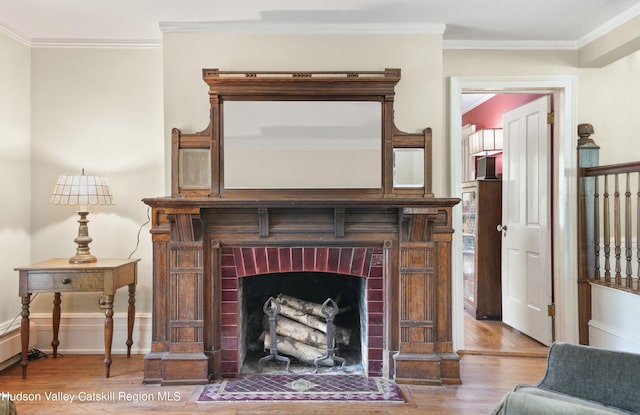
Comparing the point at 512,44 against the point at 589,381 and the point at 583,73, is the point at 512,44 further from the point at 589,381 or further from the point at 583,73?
the point at 589,381

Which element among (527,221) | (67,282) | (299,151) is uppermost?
(299,151)

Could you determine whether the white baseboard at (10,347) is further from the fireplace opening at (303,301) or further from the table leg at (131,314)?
the fireplace opening at (303,301)

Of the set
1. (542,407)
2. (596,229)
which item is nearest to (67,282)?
(542,407)

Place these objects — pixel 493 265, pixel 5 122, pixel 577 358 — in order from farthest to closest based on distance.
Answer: pixel 493 265, pixel 5 122, pixel 577 358

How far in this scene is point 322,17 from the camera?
2750 millimetres

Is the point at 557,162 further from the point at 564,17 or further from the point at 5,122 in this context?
the point at 5,122

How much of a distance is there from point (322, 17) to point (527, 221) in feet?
7.79

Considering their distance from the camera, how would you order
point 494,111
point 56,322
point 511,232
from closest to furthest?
point 56,322, point 511,232, point 494,111

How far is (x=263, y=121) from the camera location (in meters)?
2.81

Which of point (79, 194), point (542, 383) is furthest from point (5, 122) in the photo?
point (542, 383)

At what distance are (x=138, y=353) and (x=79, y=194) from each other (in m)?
1.24

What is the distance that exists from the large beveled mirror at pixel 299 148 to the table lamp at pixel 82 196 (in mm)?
542

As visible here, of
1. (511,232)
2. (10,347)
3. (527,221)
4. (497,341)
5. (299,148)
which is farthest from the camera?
(511,232)

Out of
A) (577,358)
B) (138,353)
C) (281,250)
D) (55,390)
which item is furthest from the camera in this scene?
(138,353)
